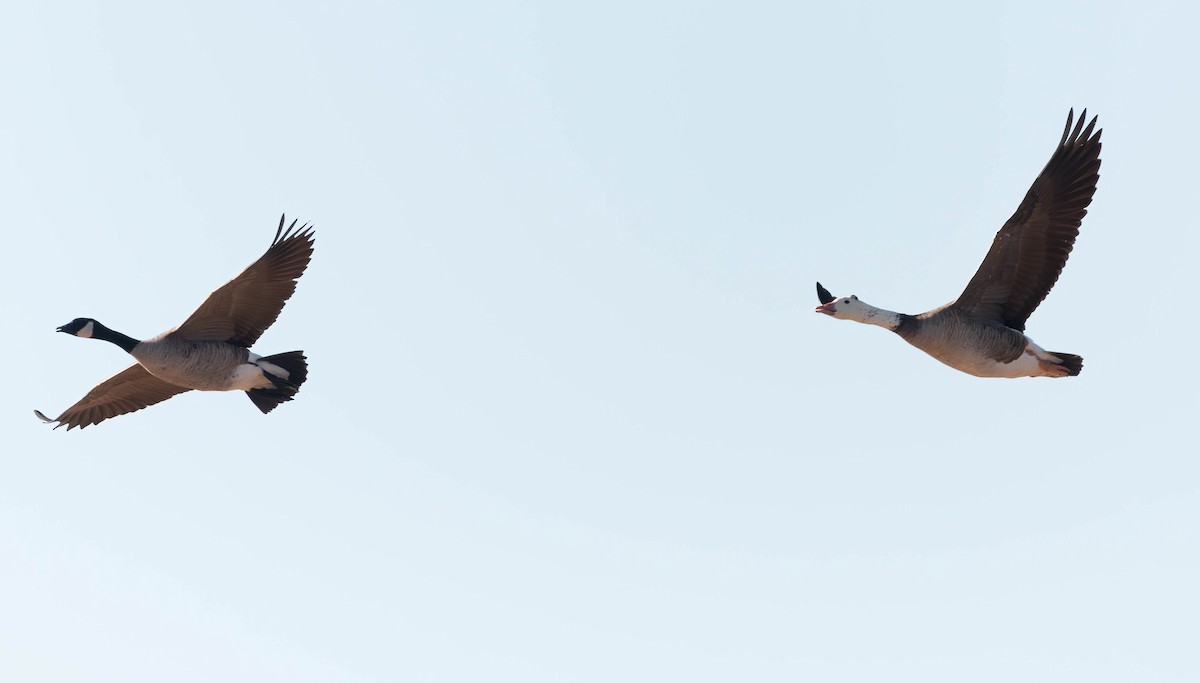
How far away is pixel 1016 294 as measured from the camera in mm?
19547

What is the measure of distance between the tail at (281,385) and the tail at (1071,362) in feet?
31.7

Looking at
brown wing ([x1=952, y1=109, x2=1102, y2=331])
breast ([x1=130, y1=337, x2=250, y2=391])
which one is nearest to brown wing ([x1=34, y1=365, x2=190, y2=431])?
breast ([x1=130, y1=337, x2=250, y2=391])

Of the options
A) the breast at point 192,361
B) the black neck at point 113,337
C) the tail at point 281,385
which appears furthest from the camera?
the tail at point 281,385

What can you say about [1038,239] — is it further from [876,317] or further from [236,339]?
[236,339]

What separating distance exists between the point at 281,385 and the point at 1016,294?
9.46 meters

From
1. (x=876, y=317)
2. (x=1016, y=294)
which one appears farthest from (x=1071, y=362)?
(x=876, y=317)

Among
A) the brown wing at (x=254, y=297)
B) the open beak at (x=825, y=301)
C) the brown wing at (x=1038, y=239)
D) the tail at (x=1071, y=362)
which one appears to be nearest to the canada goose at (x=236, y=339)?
the brown wing at (x=254, y=297)

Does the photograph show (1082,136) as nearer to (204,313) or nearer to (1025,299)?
(1025,299)

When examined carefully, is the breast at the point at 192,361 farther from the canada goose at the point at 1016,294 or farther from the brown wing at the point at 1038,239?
the brown wing at the point at 1038,239

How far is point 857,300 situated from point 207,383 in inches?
328

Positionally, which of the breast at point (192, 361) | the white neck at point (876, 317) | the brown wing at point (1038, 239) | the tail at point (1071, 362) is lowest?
the breast at point (192, 361)

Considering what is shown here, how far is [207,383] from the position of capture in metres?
20.5

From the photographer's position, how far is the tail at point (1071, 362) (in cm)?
1950

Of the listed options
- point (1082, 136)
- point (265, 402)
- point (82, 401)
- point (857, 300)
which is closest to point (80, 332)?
point (82, 401)
